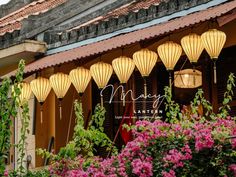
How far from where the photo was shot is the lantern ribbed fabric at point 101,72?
8.47m

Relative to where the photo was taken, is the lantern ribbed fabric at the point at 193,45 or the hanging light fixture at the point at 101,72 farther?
the hanging light fixture at the point at 101,72

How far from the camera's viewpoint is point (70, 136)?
10.3m

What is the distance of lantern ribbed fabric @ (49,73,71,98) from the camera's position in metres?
8.99

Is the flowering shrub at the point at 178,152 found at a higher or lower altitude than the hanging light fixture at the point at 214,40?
lower

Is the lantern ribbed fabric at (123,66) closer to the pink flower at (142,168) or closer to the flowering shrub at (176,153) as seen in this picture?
the flowering shrub at (176,153)

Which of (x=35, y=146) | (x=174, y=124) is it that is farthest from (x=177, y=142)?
(x=35, y=146)

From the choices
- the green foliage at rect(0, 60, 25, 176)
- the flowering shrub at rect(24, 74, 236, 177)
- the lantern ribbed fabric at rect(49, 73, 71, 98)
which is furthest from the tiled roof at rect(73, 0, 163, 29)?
the flowering shrub at rect(24, 74, 236, 177)

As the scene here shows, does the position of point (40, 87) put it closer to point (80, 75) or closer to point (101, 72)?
point (80, 75)

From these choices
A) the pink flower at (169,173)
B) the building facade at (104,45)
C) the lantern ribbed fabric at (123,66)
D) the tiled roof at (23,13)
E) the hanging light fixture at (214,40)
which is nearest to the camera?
the pink flower at (169,173)

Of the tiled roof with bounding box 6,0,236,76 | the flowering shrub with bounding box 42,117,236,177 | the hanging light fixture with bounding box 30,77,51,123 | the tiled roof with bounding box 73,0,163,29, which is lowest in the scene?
the flowering shrub with bounding box 42,117,236,177

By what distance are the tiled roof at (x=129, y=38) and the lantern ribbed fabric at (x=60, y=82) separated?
238mm

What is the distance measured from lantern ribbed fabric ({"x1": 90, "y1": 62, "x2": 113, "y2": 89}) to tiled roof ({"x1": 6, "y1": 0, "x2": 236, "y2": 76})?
0.25 metres

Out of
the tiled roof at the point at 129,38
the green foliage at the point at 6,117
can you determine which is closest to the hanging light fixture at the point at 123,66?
the tiled roof at the point at 129,38

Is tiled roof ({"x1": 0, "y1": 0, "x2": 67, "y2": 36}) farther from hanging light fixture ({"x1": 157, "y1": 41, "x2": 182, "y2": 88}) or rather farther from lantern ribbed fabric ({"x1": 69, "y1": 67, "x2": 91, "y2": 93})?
hanging light fixture ({"x1": 157, "y1": 41, "x2": 182, "y2": 88})
